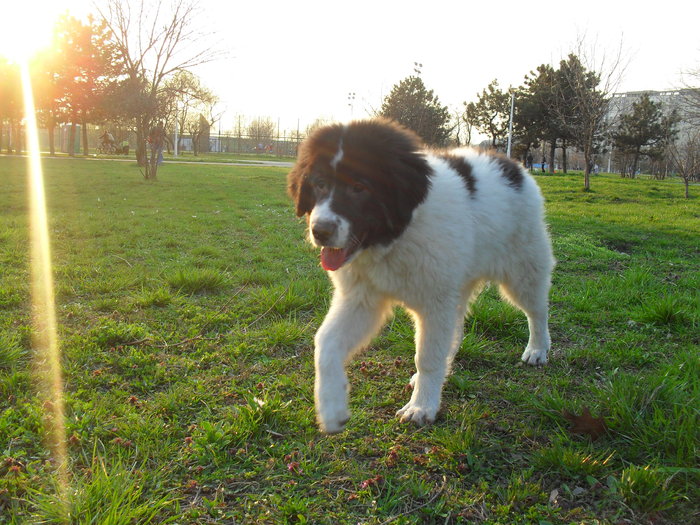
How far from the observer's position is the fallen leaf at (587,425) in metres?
2.46

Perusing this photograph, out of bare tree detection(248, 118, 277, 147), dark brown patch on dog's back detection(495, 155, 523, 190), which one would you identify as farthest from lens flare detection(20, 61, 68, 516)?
bare tree detection(248, 118, 277, 147)

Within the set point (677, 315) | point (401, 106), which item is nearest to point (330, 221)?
point (677, 315)

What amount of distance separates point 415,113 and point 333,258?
27054mm

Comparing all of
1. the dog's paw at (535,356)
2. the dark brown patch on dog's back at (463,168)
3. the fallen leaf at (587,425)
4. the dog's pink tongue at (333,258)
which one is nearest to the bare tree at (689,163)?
the dog's paw at (535,356)

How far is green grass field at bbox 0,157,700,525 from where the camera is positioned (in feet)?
6.63

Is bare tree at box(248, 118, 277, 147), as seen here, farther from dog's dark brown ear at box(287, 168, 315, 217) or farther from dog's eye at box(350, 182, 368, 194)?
dog's eye at box(350, 182, 368, 194)

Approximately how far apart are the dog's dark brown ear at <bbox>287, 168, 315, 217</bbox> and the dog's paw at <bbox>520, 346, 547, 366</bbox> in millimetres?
1856

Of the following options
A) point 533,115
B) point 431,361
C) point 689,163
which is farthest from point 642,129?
point 431,361

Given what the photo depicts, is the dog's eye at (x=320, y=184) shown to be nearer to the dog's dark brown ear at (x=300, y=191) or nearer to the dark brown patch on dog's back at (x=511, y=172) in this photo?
the dog's dark brown ear at (x=300, y=191)

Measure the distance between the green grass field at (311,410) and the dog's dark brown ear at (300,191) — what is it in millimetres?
1064

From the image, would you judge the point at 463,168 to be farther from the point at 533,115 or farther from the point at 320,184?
the point at 533,115

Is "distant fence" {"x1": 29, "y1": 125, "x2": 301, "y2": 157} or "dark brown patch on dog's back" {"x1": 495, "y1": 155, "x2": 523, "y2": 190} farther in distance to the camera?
"distant fence" {"x1": 29, "y1": 125, "x2": 301, "y2": 157}

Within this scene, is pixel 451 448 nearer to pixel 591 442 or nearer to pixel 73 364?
pixel 591 442

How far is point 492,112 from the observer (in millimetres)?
43812
